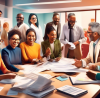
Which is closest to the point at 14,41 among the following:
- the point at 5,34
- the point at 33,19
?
the point at 5,34

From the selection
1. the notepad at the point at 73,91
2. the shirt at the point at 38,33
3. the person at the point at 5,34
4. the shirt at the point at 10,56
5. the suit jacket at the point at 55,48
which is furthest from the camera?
the shirt at the point at 38,33

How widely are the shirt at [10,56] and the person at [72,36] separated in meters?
0.96

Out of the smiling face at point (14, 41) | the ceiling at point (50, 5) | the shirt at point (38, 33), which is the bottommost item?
the smiling face at point (14, 41)

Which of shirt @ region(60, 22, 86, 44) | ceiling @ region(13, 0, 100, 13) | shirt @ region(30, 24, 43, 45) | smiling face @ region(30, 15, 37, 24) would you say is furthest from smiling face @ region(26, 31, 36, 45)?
shirt @ region(60, 22, 86, 44)

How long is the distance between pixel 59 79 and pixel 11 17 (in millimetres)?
1464

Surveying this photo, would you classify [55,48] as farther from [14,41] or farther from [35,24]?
[14,41]

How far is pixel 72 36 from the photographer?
8.76ft

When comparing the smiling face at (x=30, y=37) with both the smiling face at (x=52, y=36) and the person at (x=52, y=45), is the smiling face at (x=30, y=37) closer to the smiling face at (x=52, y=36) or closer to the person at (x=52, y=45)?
the person at (x=52, y=45)

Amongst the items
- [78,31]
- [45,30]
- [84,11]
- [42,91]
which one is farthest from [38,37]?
[42,91]

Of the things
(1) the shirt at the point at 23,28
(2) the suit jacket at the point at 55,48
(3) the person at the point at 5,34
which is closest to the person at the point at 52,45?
(2) the suit jacket at the point at 55,48

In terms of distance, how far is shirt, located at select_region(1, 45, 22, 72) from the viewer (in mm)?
1790

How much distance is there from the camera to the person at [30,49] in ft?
6.76

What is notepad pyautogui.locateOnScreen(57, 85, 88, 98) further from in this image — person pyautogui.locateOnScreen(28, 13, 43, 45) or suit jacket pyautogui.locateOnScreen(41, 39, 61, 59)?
person pyautogui.locateOnScreen(28, 13, 43, 45)

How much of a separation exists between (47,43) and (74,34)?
64 centimetres
